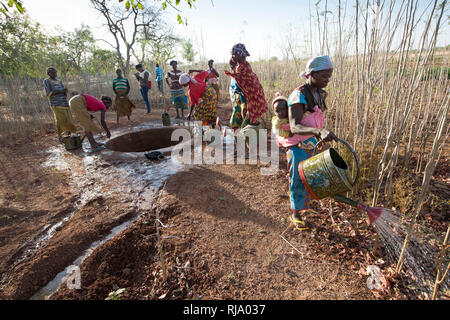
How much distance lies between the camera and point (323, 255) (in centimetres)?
189

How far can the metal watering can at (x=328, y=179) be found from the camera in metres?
1.45

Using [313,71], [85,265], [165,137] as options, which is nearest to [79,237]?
[85,265]

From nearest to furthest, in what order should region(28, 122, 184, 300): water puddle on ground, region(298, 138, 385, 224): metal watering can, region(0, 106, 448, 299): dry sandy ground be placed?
region(298, 138, 385, 224): metal watering can
region(0, 106, 448, 299): dry sandy ground
region(28, 122, 184, 300): water puddle on ground

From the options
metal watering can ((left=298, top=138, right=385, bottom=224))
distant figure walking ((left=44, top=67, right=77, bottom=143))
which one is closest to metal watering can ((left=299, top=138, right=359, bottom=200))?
metal watering can ((left=298, top=138, right=385, bottom=224))

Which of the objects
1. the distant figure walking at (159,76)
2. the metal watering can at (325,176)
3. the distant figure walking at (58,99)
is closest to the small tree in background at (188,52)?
the distant figure walking at (159,76)

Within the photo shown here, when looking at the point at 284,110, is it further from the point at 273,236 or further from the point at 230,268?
the point at 230,268

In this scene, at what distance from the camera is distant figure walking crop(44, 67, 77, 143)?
14.5 feet

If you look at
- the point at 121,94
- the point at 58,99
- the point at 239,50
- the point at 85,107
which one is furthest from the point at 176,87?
the point at 239,50

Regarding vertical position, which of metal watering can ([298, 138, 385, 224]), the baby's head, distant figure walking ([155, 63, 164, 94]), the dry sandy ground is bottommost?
the dry sandy ground

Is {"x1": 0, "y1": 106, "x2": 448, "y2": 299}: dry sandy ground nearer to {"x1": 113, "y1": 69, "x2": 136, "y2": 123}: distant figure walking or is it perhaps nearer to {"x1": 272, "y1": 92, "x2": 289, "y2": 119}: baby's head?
{"x1": 272, "y1": 92, "x2": 289, "y2": 119}: baby's head

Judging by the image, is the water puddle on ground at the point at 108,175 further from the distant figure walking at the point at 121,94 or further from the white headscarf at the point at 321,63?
the white headscarf at the point at 321,63

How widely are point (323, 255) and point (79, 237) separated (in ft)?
7.40

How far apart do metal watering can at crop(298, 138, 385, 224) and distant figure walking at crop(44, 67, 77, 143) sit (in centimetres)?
506

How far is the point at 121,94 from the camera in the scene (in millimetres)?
6129
